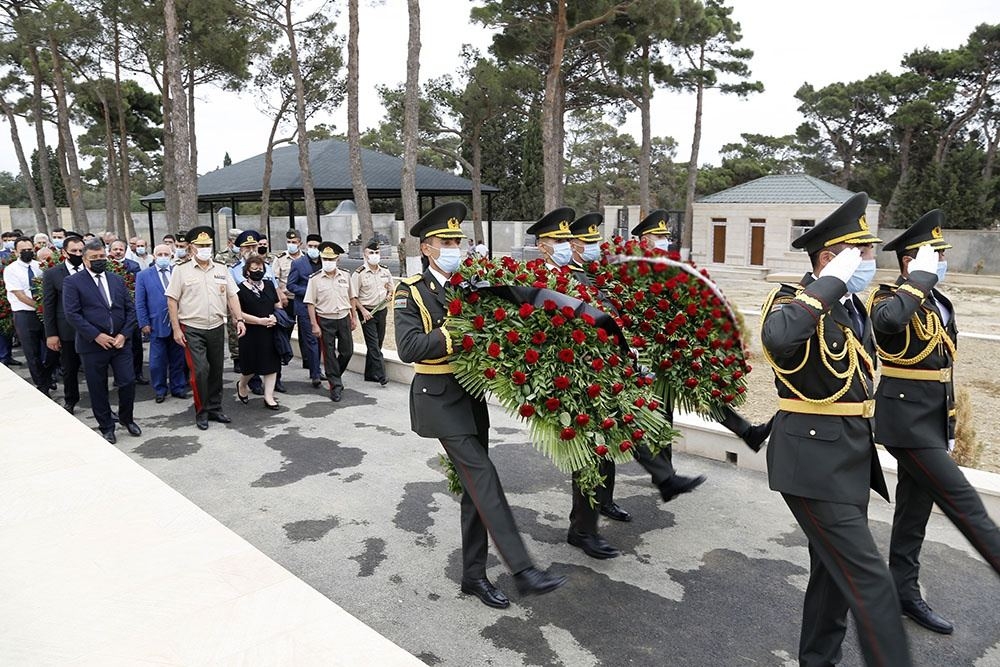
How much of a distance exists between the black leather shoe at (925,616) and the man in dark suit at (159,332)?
7.67 meters

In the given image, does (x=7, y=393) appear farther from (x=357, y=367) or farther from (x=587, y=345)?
(x=587, y=345)

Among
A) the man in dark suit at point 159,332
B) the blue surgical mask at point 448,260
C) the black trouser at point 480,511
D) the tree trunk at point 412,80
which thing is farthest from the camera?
the tree trunk at point 412,80

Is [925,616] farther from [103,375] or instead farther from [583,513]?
[103,375]

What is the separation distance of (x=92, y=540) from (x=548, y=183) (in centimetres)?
2120

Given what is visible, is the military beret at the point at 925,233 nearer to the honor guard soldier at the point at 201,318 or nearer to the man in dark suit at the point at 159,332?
the honor guard soldier at the point at 201,318

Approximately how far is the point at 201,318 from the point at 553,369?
5026 mm

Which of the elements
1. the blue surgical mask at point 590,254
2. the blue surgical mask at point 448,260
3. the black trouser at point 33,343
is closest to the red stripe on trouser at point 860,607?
the blue surgical mask at point 448,260

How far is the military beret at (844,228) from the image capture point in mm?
3137

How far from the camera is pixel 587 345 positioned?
3.90 m

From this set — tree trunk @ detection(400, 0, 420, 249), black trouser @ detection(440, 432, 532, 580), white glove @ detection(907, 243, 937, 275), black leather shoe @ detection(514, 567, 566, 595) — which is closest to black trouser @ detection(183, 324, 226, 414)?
black trouser @ detection(440, 432, 532, 580)

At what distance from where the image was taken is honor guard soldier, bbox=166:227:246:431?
753 centimetres

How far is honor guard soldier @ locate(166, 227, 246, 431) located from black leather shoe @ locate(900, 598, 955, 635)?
20.4ft

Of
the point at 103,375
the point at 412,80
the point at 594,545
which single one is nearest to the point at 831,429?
the point at 594,545

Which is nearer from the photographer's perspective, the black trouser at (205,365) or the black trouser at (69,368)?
the black trouser at (205,365)
